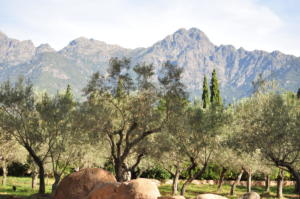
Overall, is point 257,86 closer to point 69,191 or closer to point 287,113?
point 287,113

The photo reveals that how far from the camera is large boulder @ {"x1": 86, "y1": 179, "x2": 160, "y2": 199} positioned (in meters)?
21.0

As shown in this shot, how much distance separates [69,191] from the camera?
27.0 metres

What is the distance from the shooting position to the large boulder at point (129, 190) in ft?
68.8

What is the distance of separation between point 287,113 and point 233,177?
38813mm

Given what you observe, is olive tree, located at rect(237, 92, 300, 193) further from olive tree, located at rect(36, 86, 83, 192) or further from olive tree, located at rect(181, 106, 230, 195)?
olive tree, located at rect(36, 86, 83, 192)

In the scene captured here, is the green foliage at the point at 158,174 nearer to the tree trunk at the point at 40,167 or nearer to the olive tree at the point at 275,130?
the tree trunk at the point at 40,167

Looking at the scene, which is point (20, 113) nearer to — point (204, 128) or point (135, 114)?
point (135, 114)

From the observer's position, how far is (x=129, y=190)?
21.4m

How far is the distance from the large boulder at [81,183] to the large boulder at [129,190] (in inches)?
155

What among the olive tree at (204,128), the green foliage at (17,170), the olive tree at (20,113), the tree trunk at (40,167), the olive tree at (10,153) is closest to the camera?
the olive tree at (204,128)

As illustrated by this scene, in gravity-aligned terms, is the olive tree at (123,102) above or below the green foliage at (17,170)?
above

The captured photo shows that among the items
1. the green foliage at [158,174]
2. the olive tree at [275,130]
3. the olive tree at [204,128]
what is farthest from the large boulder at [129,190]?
the green foliage at [158,174]

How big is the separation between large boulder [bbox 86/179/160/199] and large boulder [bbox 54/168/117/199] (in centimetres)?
393

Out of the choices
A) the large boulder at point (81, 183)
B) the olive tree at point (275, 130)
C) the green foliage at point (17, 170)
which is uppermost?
the olive tree at point (275, 130)
